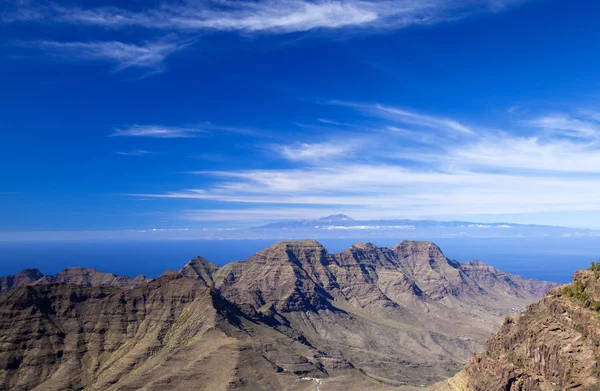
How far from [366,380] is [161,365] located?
8509cm

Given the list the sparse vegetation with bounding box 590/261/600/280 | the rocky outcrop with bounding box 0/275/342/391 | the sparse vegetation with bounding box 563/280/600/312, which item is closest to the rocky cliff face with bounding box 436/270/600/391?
the sparse vegetation with bounding box 563/280/600/312

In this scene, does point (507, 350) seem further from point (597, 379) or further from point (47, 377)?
point (47, 377)

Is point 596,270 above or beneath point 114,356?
above

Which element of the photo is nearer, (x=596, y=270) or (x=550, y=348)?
(x=550, y=348)

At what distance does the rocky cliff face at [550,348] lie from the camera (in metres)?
87.1

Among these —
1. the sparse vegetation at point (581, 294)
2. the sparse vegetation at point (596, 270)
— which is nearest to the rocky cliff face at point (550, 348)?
the sparse vegetation at point (581, 294)

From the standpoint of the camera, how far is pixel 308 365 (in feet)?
650

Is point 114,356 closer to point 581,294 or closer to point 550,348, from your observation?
point 550,348

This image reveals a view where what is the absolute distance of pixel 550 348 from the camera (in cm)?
9506

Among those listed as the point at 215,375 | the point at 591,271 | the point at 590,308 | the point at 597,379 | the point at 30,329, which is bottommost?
the point at 215,375

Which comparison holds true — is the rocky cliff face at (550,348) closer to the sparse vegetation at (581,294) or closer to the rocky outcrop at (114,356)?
the sparse vegetation at (581,294)

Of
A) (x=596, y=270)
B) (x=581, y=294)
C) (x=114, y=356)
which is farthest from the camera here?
(x=114, y=356)

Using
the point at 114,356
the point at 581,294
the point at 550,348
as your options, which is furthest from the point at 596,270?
the point at 114,356

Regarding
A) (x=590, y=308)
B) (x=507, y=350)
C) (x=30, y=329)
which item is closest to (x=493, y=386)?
(x=507, y=350)
